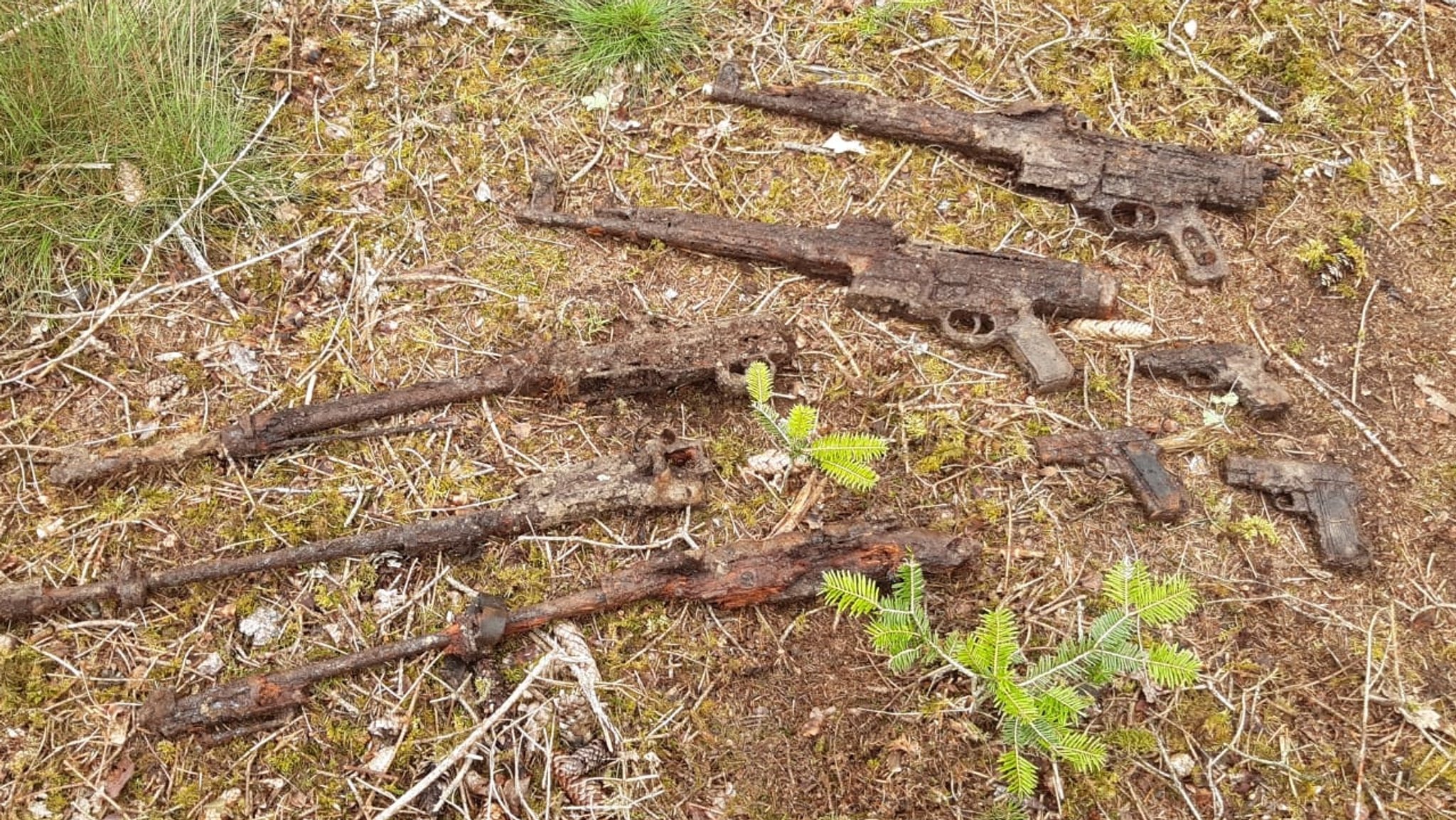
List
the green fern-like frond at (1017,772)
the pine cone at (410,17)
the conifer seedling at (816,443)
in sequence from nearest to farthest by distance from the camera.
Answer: the green fern-like frond at (1017,772) < the conifer seedling at (816,443) < the pine cone at (410,17)

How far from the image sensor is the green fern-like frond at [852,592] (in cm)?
306

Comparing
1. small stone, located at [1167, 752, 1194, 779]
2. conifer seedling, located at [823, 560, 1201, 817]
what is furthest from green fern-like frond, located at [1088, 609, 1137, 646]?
small stone, located at [1167, 752, 1194, 779]

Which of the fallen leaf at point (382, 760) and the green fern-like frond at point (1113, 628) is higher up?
the green fern-like frond at point (1113, 628)

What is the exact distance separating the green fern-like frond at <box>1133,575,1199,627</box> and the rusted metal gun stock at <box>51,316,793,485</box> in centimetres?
173

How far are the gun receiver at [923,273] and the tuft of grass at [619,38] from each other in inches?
39.5

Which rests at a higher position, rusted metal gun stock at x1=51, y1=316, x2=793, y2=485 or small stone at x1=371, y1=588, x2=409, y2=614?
rusted metal gun stock at x1=51, y1=316, x2=793, y2=485

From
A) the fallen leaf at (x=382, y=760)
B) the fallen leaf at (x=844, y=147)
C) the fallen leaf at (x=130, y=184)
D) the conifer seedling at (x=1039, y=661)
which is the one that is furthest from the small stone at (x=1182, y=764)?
the fallen leaf at (x=130, y=184)

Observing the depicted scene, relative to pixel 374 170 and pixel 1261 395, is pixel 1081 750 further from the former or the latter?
pixel 374 170

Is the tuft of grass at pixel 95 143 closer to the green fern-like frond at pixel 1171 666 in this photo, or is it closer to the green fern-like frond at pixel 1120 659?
the green fern-like frond at pixel 1120 659

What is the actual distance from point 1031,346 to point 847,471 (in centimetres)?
116

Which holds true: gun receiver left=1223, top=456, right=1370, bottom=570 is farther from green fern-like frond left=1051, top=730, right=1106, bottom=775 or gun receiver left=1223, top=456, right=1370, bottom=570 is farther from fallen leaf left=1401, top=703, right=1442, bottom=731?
green fern-like frond left=1051, top=730, right=1106, bottom=775

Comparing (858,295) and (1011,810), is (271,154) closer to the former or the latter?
(858,295)

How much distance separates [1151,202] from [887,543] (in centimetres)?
239

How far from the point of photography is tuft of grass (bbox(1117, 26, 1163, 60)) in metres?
4.82
